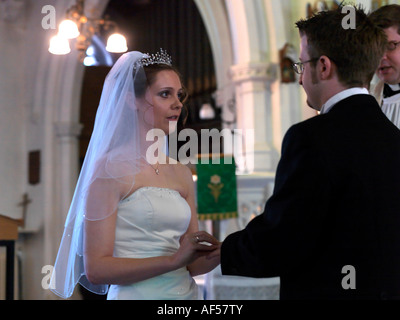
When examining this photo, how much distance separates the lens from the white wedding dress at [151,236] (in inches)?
113

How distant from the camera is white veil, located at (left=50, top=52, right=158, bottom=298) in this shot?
9.32ft

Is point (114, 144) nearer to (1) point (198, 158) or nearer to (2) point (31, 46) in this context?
(1) point (198, 158)

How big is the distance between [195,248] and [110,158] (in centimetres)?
60

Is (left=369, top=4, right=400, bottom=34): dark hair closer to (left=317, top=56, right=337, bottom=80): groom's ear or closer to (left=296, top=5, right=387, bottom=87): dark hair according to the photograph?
(left=296, top=5, right=387, bottom=87): dark hair

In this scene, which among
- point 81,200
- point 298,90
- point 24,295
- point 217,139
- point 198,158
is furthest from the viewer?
point 24,295

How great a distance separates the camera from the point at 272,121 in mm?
8633

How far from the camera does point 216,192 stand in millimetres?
7137

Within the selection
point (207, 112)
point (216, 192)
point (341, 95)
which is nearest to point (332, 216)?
point (341, 95)

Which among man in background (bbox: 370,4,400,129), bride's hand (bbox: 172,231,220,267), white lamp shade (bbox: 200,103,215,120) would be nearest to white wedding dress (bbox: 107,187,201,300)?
bride's hand (bbox: 172,231,220,267)

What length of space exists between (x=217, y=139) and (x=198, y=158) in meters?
3.76

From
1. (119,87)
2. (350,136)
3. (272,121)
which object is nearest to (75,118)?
(272,121)

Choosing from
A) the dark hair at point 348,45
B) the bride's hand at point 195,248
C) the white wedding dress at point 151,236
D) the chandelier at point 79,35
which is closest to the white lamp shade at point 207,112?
the chandelier at point 79,35

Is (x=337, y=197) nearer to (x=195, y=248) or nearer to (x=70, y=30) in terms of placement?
(x=195, y=248)

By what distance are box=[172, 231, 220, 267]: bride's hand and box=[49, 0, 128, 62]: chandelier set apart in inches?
175
